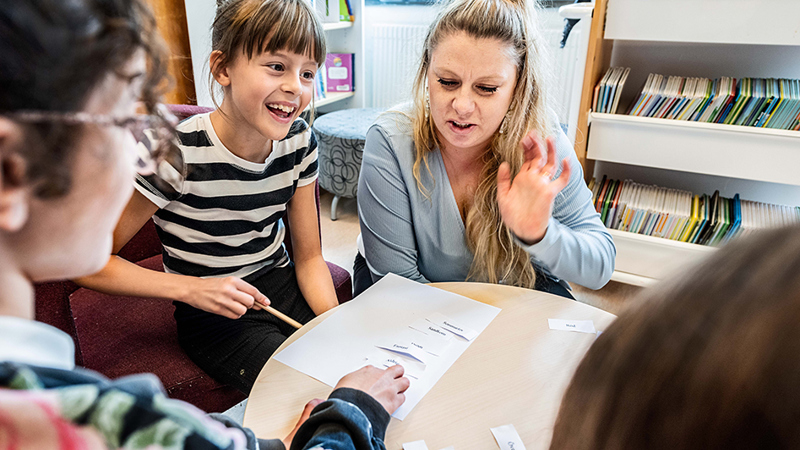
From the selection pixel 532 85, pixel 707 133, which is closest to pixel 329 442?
pixel 532 85

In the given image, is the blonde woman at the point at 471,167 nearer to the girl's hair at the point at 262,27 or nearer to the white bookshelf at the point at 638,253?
the girl's hair at the point at 262,27

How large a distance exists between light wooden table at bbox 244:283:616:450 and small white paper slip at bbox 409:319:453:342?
0.05 meters

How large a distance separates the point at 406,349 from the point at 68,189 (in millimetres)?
653

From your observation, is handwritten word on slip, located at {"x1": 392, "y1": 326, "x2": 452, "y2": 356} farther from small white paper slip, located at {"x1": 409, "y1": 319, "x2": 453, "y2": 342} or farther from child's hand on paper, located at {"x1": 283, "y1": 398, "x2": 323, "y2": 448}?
child's hand on paper, located at {"x1": 283, "y1": 398, "x2": 323, "y2": 448}

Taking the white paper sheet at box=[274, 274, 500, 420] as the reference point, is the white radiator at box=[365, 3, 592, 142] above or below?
above

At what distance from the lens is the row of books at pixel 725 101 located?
1732 millimetres

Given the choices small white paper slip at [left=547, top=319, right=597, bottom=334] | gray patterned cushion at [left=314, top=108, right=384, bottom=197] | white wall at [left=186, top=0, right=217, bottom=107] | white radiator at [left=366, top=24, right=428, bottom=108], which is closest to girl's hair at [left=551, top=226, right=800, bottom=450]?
small white paper slip at [left=547, top=319, right=597, bottom=334]

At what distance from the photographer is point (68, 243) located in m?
0.35

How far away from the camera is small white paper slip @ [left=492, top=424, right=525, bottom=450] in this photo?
706 mm

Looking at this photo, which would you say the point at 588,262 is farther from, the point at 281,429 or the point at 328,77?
the point at 328,77

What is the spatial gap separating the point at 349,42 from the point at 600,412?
126 inches

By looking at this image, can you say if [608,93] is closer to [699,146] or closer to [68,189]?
[699,146]

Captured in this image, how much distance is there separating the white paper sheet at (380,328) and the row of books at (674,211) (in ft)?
4.31

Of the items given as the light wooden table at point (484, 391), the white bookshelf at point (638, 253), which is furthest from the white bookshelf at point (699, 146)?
the light wooden table at point (484, 391)
